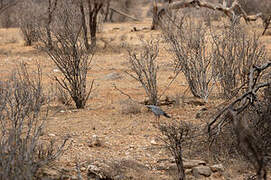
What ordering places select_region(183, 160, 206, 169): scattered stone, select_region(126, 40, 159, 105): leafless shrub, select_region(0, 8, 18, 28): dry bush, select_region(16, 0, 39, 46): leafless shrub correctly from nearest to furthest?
select_region(183, 160, 206, 169): scattered stone
select_region(126, 40, 159, 105): leafless shrub
select_region(16, 0, 39, 46): leafless shrub
select_region(0, 8, 18, 28): dry bush

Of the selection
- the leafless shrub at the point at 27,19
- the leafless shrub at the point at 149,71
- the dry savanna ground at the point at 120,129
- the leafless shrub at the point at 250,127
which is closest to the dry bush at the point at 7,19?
the leafless shrub at the point at 27,19

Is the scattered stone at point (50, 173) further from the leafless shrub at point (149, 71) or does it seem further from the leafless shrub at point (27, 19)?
the leafless shrub at point (27, 19)

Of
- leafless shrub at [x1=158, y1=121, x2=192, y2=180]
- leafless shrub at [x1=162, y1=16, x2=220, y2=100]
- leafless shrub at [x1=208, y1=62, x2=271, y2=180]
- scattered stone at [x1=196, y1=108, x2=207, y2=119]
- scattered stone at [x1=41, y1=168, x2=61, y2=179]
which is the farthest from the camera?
leafless shrub at [x1=162, y1=16, x2=220, y2=100]

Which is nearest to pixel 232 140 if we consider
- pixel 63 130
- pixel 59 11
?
pixel 63 130

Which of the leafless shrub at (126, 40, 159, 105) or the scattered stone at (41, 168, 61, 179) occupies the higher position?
the leafless shrub at (126, 40, 159, 105)

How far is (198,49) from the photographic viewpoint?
22.4ft

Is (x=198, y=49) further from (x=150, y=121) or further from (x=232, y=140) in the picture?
(x=232, y=140)

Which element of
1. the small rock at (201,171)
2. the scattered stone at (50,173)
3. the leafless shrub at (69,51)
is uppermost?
the leafless shrub at (69,51)

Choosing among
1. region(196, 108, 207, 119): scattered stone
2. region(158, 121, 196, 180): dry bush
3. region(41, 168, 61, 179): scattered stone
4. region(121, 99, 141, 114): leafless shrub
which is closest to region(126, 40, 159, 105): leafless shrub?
region(121, 99, 141, 114): leafless shrub

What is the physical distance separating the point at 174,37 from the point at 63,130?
2.56 metres

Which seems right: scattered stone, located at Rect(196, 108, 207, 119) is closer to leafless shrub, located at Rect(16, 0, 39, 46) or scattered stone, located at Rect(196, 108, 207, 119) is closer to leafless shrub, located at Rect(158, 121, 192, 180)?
leafless shrub, located at Rect(158, 121, 192, 180)

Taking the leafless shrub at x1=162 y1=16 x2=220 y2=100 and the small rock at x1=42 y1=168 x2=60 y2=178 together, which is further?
the leafless shrub at x1=162 y1=16 x2=220 y2=100

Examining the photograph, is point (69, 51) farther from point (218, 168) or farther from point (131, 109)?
point (218, 168)

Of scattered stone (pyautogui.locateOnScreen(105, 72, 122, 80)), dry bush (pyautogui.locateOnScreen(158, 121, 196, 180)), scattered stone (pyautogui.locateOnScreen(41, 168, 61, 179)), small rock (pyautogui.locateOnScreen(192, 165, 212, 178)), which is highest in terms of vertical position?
dry bush (pyautogui.locateOnScreen(158, 121, 196, 180))
